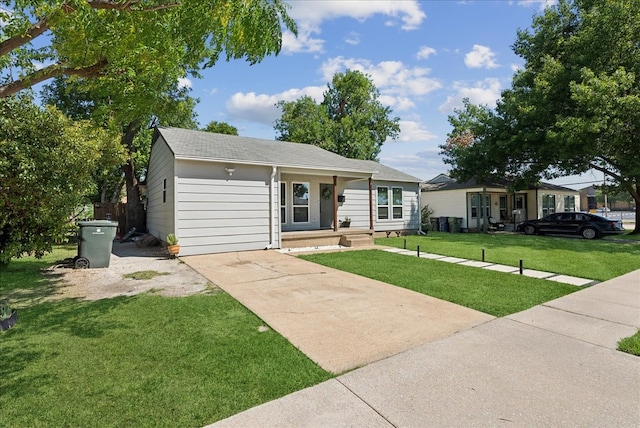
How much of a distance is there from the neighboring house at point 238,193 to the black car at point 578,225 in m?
10.2

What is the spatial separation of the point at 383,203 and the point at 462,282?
31.8 feet

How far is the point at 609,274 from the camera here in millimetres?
7121

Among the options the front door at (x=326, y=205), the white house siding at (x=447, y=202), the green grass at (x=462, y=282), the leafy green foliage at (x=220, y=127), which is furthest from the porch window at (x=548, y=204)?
the leafy green foliage at (x=220, y=127)

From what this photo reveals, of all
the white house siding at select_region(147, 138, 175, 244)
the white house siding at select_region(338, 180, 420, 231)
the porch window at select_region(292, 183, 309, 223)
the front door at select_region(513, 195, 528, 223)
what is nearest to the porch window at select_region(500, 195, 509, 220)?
the front door at select_region(513, 195, 528, 223)

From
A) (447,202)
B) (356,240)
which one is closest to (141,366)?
(356,240)

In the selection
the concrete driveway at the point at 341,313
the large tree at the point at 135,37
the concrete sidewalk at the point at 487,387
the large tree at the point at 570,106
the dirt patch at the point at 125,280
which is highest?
the large tree at the point at 570,106

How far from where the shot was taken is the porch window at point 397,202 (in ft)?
53.2

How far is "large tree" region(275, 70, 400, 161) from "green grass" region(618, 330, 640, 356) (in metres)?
25.9

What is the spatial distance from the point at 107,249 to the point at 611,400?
9.50 metres

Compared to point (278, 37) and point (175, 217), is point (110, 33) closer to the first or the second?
point (278, 37)

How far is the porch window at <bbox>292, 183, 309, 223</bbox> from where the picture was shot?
43.9 ft

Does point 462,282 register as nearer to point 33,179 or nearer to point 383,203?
point 33,179

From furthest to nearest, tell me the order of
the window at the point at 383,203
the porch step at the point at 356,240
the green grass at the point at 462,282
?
1. the window at the point at 383,203
2. the porch step at the point at 356,240
3. the green grass at the point at 462,282

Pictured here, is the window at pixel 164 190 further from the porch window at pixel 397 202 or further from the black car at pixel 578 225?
the black car at pixel 578 225
